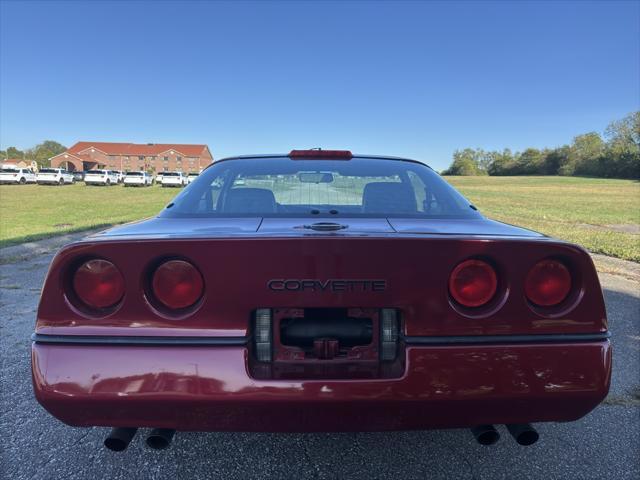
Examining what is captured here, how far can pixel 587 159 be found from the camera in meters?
74.2

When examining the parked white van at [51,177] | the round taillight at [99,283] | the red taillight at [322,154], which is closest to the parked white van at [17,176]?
the parked white van at [51,177]

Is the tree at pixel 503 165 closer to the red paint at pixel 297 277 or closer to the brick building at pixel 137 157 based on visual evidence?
the brick building at pixel 137 157

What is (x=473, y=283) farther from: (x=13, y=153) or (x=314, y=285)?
(x=13, y=153)

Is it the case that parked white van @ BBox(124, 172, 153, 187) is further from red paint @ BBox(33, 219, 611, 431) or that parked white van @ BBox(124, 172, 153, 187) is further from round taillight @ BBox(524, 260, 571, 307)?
round taillight @ BBox(524, 260, 571, 307)

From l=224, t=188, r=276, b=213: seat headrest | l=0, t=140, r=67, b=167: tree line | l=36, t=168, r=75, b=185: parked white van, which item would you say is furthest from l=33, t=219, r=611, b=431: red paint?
l=0, t=140, r=67, b=167: tree line

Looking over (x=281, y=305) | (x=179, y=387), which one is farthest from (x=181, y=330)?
(x=281, y=305)

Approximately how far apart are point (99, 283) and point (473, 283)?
4.06 ft

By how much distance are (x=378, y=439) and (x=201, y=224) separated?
139 centimetres

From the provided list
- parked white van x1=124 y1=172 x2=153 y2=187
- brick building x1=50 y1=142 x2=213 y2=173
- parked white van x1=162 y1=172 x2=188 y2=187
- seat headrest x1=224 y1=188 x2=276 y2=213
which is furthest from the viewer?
brick building x1=50 y1=142 x2=213 y2=173

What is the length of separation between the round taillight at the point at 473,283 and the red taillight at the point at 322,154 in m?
1.51

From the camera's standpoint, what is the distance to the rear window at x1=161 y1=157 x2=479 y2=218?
2248mm

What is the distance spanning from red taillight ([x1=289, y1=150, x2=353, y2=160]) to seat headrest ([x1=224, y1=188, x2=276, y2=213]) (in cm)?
53

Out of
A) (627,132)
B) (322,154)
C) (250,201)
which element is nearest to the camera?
(250,201)

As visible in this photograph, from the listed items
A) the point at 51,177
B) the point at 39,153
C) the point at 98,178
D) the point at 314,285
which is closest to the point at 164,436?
the point at 314,285
